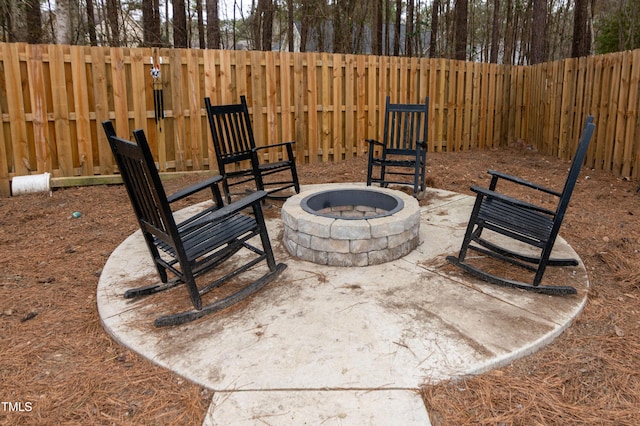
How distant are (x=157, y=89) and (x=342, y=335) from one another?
4669 millimetres

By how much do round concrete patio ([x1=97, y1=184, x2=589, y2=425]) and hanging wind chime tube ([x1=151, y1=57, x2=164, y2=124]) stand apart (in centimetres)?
312

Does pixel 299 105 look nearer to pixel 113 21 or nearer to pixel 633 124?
pixel 633 124

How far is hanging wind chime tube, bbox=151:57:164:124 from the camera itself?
579cm

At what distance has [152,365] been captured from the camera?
2.18 metres

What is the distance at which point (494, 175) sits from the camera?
A: 3.34 meters

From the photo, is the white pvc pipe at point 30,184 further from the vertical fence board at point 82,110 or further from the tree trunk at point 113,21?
the tree trunk at point 113,21

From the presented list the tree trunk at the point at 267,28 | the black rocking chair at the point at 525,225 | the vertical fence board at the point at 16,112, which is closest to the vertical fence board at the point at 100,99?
the vertical fence board at the point at 16,112

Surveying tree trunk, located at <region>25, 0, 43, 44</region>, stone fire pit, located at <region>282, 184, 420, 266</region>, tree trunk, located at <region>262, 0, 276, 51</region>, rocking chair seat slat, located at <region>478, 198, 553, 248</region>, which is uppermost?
tree trunk, located at <region>262, 0, 276, 51</region>

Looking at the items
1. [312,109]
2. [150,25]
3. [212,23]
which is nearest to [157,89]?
[312,109]

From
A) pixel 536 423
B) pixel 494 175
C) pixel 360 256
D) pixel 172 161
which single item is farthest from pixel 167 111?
pixel 536 423

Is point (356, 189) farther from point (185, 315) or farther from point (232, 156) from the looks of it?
point (185, 315)

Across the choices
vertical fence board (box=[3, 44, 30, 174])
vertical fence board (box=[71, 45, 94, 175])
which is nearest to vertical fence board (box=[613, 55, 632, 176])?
vertical fence board (box=[71, 45, 94, 175])

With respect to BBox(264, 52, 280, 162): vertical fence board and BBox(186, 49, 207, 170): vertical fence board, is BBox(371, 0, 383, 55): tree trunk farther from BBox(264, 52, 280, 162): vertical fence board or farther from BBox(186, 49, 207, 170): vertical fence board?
BBox(186, 49, 207, 170): vertical fence board

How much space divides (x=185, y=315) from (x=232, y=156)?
94.1 inches
